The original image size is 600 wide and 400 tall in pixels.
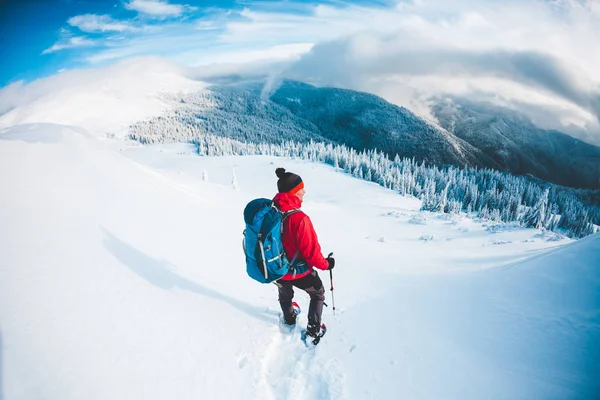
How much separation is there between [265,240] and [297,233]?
446 millimetres

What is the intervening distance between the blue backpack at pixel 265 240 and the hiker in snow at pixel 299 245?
82mm

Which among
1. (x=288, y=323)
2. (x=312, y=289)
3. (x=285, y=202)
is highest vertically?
(x=285, y=202)

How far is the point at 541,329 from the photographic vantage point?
349 cm

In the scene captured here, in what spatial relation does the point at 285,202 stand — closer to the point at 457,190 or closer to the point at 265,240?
the point at 265,240

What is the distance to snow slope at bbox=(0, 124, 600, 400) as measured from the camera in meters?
2.80

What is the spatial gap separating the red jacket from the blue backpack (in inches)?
2.8

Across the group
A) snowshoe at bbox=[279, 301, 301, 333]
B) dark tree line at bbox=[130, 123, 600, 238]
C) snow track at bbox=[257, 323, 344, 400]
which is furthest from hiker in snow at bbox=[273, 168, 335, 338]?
dark tree line at bbox=[130, 123, 600, 238]

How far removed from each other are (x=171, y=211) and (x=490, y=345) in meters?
7.77

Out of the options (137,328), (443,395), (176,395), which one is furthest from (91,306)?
(443,395)

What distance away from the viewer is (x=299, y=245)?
3.72 m

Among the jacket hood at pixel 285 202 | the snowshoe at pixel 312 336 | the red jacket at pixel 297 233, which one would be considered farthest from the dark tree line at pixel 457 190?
the jacket hood at pixel 285 202

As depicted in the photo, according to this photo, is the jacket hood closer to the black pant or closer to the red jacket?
the red jacket

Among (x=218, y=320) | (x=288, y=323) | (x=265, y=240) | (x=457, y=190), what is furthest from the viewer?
(x=457, y=190)

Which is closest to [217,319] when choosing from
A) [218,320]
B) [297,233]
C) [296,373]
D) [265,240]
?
[218,320]
